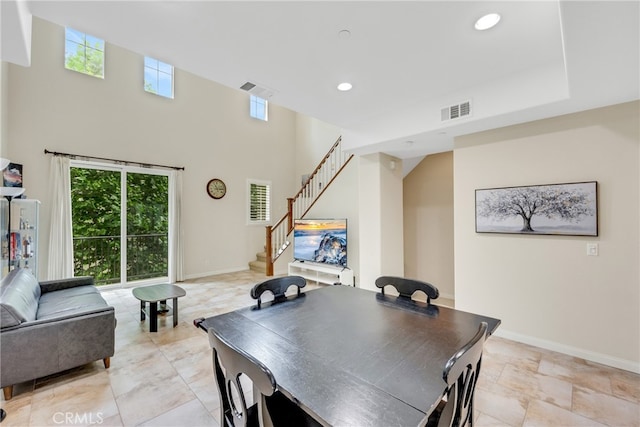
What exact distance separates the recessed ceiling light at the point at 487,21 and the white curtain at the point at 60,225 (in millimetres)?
6003

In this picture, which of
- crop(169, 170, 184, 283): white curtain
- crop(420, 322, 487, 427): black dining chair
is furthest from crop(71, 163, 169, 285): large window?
crop(420, 322, 487, 427): black dining chair

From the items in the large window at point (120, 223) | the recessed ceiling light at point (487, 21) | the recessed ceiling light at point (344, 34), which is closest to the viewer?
the recessed ceiling light at point (487, 21)

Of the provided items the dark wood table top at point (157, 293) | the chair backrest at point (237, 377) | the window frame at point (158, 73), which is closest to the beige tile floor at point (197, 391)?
the dark wood table top at point (157, 293)

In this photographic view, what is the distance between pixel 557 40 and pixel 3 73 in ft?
21.5

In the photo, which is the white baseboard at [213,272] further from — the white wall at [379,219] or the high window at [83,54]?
the high window at [83,54]

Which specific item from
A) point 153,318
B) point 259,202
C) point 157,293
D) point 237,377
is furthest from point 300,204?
point 237,377

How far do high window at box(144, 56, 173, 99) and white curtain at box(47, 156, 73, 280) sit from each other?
7.01 ft

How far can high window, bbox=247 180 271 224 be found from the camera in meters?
7.16

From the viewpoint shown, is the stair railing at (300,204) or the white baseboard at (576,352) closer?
the white baseboard at (576,352)

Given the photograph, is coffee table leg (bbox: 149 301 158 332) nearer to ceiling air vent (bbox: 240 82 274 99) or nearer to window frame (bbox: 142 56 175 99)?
ceiling air vent (bbox: 240 82 274 99)

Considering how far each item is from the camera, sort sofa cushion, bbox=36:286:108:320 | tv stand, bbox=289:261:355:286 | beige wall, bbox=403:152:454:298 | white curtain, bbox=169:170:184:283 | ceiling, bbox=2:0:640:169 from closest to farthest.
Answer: ceiling, bbox=2:0:640:169
sofa cushion, bbox=36:286:108:320
beige wall, bbox=403:152:454:298
tv stand, bbox=289:261:355:286
white curtain, bbox=169:170:184:283

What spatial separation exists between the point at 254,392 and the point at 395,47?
2.45 m

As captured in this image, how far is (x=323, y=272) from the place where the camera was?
5.57 m

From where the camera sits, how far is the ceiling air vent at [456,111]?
2.90 meters
